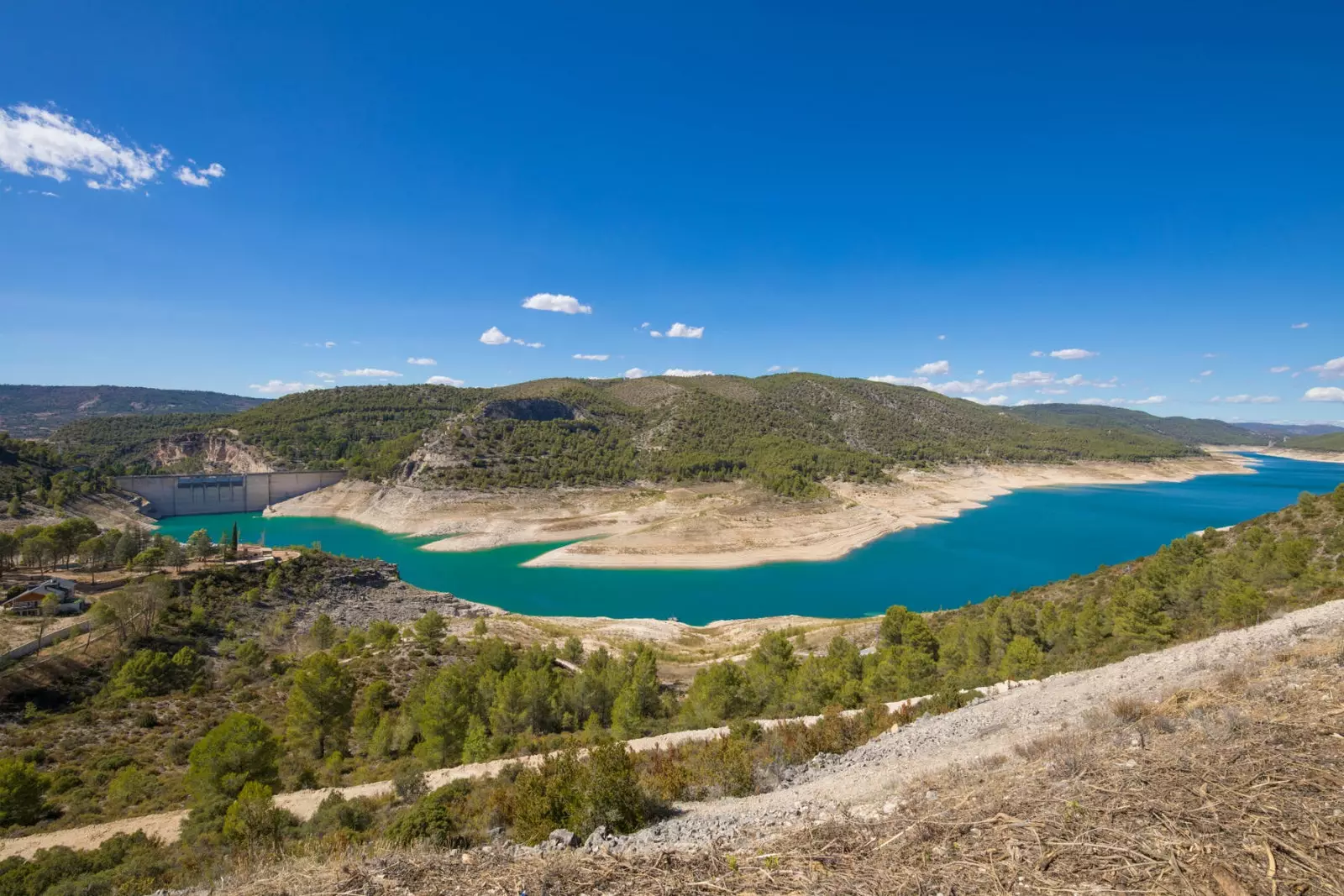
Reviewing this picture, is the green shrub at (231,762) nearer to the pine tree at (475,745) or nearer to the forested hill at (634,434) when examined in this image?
the pine tree at (475,745)

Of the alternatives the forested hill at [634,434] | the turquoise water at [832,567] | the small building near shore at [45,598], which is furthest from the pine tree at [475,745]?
the forested hill at [634,434]

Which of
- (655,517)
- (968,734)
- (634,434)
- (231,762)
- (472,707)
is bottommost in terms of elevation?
(655,517)

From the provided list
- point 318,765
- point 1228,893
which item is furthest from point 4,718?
point 1228,893

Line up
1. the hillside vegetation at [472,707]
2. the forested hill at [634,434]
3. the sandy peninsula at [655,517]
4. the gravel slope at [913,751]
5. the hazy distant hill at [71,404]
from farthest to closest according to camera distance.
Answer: the hazy distant hill at [71,404], the forested hill at [634,434], the sandy peninsula at [655,517], the hillside vegetation at [472,707], the gravel slope at [913,751]

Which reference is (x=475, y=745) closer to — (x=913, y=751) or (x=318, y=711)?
(x=318, y=711)

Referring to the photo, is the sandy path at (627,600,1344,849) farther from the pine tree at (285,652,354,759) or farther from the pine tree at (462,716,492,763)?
the pine tree at (285,652,354,759)

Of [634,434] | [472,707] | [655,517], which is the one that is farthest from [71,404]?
[472,707]
